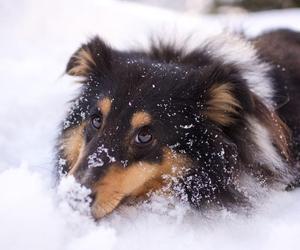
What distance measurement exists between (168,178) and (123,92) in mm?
456

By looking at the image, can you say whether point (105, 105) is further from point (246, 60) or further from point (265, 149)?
point (246, 60)

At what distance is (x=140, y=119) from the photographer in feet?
8.36

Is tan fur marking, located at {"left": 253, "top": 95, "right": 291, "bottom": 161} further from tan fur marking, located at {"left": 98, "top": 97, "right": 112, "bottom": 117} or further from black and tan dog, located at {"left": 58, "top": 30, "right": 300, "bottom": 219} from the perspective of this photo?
tan fur marking, located at {"left": 98, "top": 97, "right": 112, "bottom": 117}

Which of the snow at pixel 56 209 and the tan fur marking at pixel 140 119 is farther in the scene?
the tan fur marking at pixel 140 119

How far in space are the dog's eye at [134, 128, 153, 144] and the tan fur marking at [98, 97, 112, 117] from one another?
0.62 ft

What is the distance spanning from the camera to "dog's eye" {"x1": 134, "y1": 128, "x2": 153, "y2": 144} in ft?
8.29

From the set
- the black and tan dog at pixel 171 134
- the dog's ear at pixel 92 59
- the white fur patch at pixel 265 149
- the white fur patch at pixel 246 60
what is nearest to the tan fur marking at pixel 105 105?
the black and tan dog at pixel 171 134

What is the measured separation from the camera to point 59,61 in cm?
496

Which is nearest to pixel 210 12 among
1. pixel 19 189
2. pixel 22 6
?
pixel 22 6

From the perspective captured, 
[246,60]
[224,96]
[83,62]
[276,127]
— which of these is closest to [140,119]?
[224,96]

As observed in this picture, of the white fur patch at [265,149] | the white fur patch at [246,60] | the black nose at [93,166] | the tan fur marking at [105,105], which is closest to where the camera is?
the black nose at [93,166]

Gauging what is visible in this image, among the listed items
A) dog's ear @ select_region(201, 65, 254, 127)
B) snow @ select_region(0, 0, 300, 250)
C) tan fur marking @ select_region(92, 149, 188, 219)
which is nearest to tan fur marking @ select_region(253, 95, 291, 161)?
dog's ear @ select_region(201, 65, 254, 127)

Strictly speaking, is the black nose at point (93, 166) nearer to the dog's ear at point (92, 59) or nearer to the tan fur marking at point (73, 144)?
the tan fur marking at point (73, 144)

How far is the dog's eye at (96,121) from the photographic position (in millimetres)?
2629
